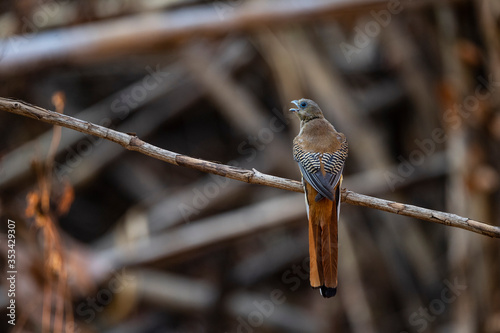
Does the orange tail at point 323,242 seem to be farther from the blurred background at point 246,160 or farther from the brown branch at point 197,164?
the blurred background at point 246,160

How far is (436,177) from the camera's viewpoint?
5379mm

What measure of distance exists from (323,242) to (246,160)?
4.08m

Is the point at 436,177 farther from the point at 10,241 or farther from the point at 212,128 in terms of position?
the point at 10,241

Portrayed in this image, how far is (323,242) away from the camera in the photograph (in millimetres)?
2203

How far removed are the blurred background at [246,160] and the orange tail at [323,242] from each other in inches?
44.3

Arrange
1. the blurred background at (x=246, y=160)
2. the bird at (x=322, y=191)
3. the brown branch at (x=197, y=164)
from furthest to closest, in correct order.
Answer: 1. the blurred background at (x=246, y=160)
2. the bird at (x=322, y=191)
3. the brown branch at (x=197, y=164)

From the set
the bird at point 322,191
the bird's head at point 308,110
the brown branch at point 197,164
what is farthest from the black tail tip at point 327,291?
the bird's head at point 308,110

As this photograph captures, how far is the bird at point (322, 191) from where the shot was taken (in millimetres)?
2065

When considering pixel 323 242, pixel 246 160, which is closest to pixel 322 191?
pixel 323 242

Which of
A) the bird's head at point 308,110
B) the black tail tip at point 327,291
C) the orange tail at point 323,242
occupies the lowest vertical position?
the black tail tip at point 327,291

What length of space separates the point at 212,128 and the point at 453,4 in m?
3.31

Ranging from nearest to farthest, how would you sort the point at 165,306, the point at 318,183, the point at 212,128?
the point at 318,183, the point at 165,306, the point at 212,128

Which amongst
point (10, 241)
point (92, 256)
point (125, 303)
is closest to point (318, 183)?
point (10, 241)

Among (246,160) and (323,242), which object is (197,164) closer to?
(323,242)
